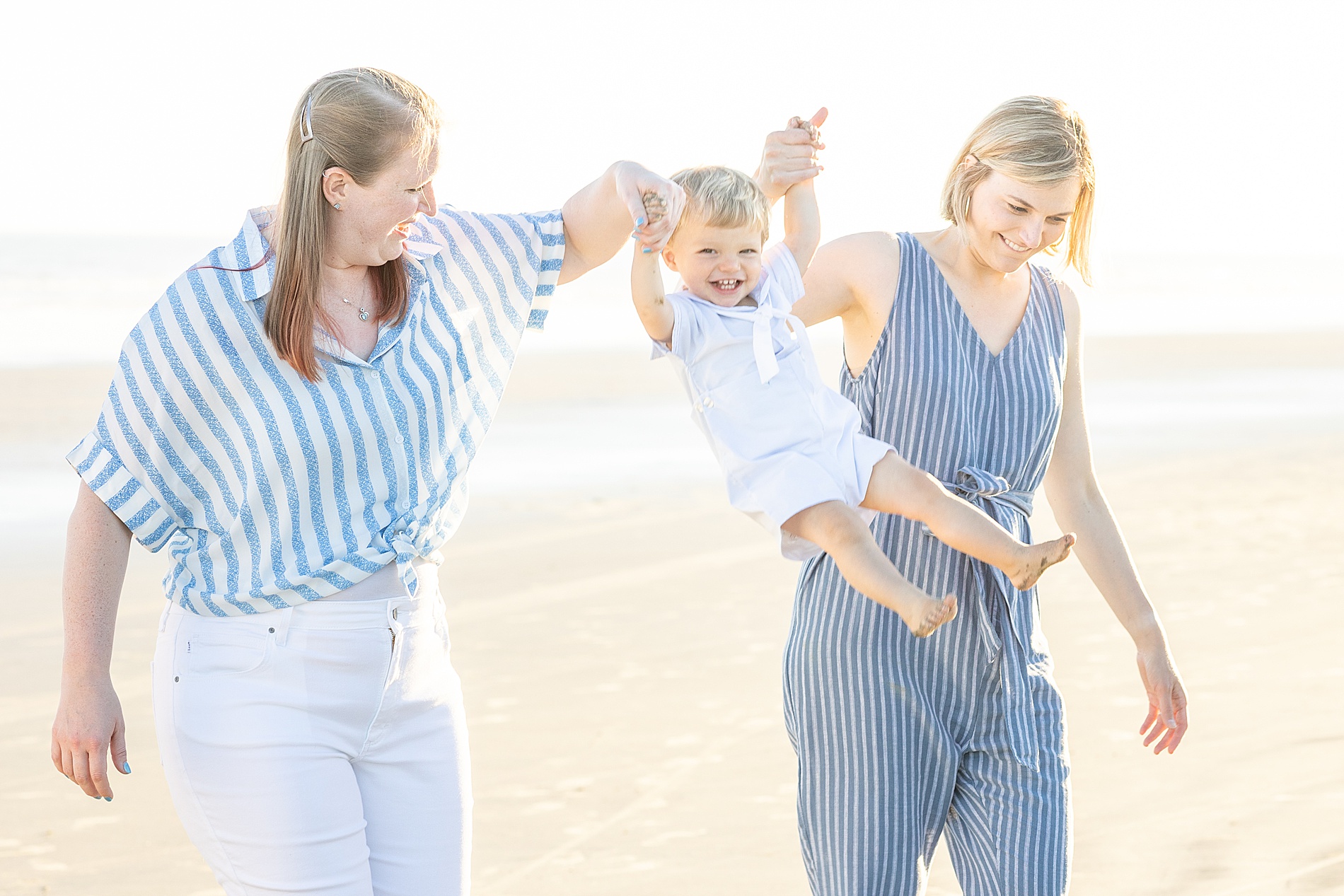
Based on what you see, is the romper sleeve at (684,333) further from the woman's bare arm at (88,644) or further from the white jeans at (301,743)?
the woman's bare arm at (88,644)

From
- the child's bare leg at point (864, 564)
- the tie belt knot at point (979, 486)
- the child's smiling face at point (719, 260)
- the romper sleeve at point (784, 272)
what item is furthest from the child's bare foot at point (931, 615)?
the child's smiling face at point (719, 260)

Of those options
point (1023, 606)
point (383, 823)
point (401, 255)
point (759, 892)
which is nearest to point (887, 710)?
point (1023, 606)

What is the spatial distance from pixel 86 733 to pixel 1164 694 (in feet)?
6.50

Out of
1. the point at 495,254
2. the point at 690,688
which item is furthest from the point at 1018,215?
the point at 690,688

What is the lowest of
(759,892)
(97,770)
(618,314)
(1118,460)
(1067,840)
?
(618,314)

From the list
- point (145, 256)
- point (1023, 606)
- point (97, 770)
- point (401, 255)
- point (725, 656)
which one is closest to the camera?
point (97, 770)

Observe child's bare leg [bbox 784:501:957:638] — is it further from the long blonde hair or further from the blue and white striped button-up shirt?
the long blonde hair

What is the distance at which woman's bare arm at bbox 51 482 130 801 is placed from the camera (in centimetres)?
224

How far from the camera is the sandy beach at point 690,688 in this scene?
14.4ft

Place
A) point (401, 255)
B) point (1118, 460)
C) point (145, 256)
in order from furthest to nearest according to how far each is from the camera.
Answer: point (145, 256), point (1118, 460), point (401, 255)

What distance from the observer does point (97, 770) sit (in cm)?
226

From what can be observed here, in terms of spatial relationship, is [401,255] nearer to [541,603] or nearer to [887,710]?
[887,710]

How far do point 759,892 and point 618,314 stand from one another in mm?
21698

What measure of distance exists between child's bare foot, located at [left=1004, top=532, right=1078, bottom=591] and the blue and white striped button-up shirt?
1002 mm
